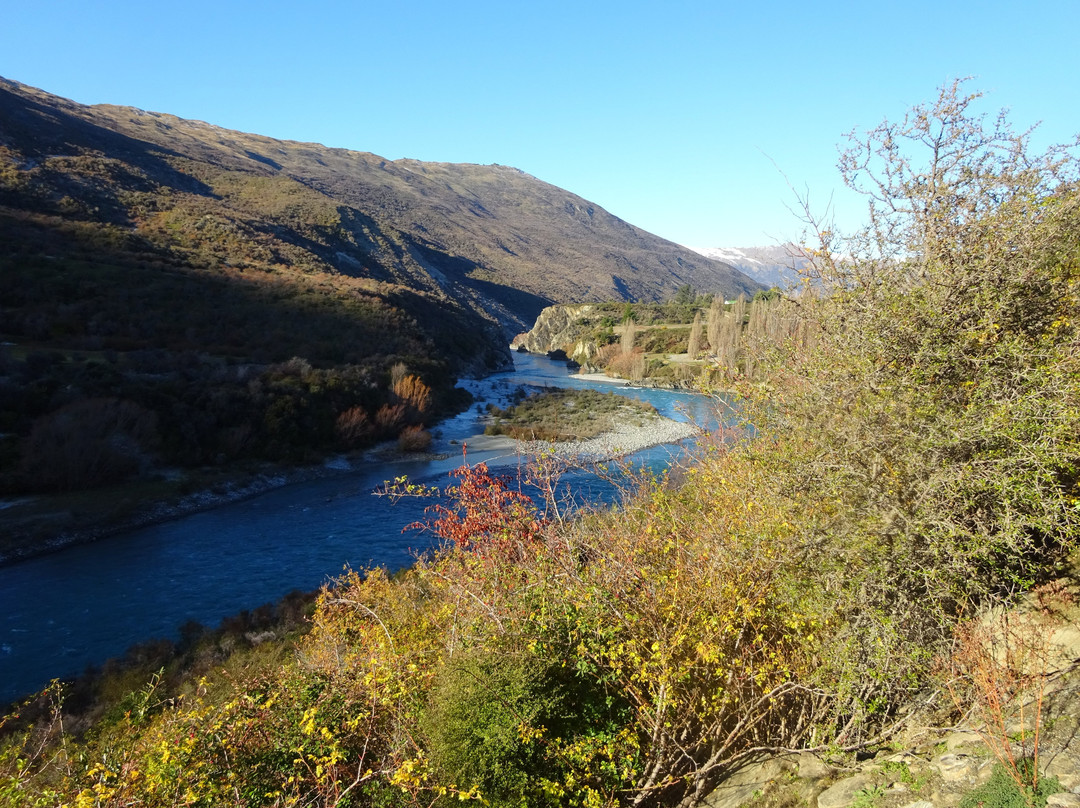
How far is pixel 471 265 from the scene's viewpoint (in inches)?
4953

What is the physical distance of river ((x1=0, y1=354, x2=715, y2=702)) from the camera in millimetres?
11555

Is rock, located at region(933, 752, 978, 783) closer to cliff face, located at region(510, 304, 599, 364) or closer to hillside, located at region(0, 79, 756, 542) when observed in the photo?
hillside, located at region(0, 79, 756, 542)

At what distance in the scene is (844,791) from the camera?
3895mm

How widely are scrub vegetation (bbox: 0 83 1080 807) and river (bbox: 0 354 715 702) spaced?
11.6 feet

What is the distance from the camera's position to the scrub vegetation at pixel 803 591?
3768 millimetres

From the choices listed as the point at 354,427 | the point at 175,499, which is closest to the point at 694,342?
the point at 354,427

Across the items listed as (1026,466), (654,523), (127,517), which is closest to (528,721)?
(654,523)

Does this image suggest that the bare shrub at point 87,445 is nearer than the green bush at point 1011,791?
No

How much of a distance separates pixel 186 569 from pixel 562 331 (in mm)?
74299

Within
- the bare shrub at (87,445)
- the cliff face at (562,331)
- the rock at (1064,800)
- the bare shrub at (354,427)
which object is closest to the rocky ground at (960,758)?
the rock at (1064,800)

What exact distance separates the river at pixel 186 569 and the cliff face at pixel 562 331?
57.7 meters

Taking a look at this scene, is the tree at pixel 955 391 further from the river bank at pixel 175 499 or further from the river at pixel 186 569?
the river bank at pixel 175 499

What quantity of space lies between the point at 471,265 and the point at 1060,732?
419ft

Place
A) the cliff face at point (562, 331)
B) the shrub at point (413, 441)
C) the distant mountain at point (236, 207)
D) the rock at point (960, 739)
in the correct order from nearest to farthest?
1. the rock at point (960, 739)
2. the shrub at point (413, 441)
3. the distant mountain at point (236, 207)
4. the cliff face at point (562, 331)
